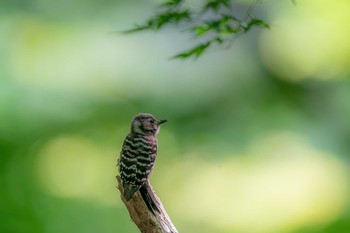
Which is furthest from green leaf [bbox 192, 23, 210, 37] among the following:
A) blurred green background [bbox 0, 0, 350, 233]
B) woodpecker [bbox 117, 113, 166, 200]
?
blurred green background [bbox 0, 0, 350, 233]

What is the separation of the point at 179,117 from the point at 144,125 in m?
4.03

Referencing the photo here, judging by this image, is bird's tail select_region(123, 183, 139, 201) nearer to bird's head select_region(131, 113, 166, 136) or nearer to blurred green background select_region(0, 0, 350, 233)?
bird's head select_region(131, 113, 166, 136)

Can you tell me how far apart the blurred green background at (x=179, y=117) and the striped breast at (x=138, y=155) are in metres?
3.38

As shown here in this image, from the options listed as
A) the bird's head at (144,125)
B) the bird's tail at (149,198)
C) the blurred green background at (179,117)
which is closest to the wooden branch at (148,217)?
the bird's tail at (149,198)

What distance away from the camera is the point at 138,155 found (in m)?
3.33

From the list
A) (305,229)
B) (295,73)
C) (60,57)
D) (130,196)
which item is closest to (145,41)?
(60,57)

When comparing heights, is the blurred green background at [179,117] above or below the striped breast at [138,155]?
above

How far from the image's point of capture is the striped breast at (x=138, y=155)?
130 inches

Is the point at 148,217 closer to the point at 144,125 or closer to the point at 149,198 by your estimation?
the point at 149,198

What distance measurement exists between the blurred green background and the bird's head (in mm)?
3387

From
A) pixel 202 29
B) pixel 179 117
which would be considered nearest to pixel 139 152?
pixel 202 29

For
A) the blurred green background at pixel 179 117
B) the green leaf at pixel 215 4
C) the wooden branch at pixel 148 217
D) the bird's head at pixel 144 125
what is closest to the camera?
the green leaf at pixel 215 4

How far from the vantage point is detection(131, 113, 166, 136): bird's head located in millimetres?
3348

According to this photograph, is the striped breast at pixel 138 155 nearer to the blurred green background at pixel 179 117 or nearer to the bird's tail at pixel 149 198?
the bird's tail at pixel 149 198
